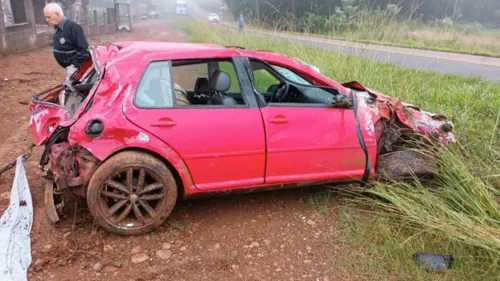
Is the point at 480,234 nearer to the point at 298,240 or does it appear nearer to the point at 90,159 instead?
the point at 298,240

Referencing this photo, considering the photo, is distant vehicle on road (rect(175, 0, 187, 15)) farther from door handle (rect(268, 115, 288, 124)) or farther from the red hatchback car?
door handle (rect(268, 115, 288, 124))

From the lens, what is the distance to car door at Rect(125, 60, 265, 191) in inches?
121

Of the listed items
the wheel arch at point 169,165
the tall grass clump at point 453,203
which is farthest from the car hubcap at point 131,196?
the tall grass clump at point 453,203

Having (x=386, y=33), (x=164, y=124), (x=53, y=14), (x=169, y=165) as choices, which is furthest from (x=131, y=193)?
(x=386, y=33)

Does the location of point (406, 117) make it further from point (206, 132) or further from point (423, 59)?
point (423, 59)

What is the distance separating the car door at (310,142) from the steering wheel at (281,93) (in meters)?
0.26

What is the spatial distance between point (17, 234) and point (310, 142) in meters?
2.54

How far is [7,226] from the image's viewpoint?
308 cm

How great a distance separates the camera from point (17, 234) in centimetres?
305

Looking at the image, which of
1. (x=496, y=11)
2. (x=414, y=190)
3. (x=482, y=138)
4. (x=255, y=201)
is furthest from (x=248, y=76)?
(x=496, y=11)

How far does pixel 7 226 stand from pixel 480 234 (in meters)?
3.68

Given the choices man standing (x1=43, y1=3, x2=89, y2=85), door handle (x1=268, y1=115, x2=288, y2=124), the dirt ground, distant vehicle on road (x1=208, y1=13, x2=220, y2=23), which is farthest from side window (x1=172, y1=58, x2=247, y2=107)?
distant vehicle on road (x1=208, y1=13, x2=220, y2=23)

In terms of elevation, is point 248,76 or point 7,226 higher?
point 248,76

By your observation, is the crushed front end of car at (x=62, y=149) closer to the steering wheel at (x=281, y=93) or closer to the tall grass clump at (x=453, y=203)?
the steering wheel at (x=281, y=93)
